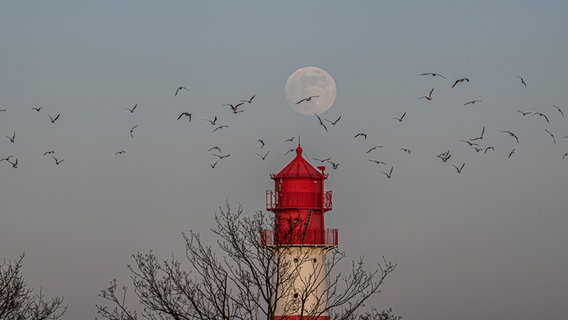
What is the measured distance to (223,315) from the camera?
28609 mm

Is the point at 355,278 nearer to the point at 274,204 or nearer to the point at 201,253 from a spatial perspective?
the point at 201,253

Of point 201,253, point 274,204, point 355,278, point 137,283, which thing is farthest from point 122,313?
point 274,204

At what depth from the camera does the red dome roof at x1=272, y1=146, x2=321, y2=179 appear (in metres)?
43.5

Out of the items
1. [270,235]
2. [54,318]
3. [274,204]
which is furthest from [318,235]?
[54,318]

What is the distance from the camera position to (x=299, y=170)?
4366cm

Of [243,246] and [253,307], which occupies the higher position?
[243,246]

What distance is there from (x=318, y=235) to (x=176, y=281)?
14.4 meters

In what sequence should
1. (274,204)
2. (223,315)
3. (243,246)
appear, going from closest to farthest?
(223,315) → (243,246) → (274,204)

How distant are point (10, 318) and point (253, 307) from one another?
999 centimetres

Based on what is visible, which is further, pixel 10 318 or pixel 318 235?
pixel 318 235

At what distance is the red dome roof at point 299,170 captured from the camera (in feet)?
143

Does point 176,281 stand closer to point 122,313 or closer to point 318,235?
point 122,313

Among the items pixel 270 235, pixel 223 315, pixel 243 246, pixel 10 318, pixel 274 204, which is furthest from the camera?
pixel 274 204

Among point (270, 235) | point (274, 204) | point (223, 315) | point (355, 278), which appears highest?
point (274, 204)
